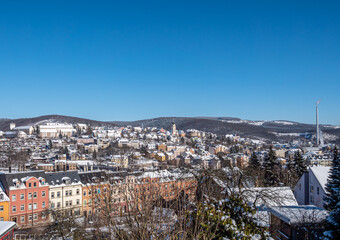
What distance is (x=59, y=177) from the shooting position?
99.1ft

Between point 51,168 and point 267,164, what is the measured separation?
138 feet

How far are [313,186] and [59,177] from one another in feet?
81.8

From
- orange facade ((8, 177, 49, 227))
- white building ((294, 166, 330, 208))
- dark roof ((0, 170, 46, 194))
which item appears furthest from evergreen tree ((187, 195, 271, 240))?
dark roof ((0, 170, 46, 194))

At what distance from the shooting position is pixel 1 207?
25078 mm

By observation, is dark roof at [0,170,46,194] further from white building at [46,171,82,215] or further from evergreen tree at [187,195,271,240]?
evergreen tree at [187,195,271,240]

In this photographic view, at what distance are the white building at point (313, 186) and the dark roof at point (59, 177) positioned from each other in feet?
74.2

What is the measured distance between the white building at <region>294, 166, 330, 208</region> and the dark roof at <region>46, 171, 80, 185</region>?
22.6 meters

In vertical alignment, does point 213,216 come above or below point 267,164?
above

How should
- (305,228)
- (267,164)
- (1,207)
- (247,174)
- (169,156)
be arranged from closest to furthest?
(305,228), (247,174), (1,207), (267,164), (169,156)

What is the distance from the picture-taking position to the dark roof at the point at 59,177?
2958cm

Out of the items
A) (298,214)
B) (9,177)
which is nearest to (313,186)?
(298,214)

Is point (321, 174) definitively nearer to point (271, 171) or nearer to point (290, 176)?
point (271, 171)

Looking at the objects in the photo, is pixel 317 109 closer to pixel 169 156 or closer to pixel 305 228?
pixel 169 156

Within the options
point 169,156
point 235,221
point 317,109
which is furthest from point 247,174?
point 317,109
